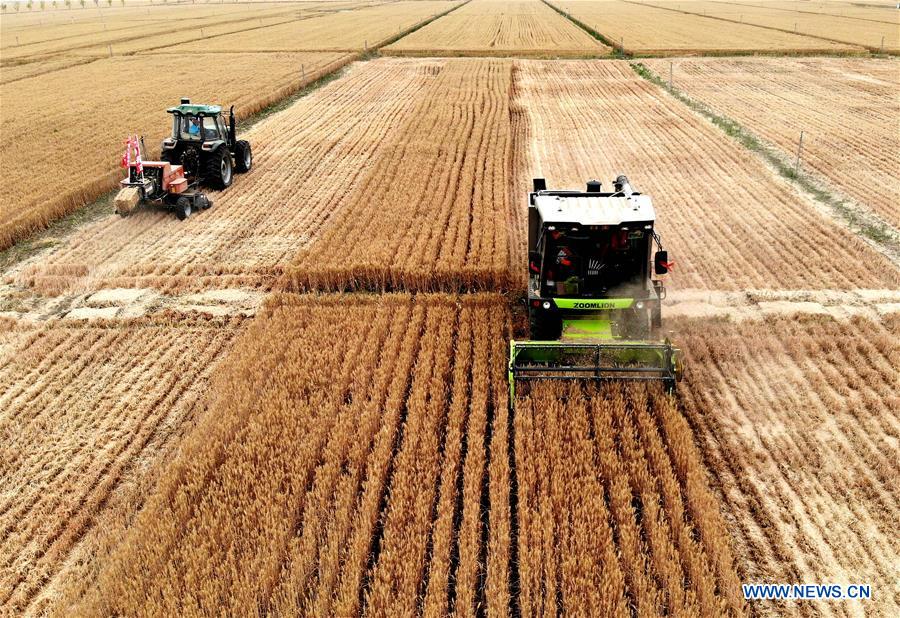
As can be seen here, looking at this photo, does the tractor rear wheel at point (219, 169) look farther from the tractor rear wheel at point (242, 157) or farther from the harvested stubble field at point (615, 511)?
the harvested stubble field at point (615, 511)

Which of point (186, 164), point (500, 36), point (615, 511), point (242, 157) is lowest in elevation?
point (615, 511)

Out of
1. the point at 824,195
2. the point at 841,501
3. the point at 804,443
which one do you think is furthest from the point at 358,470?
the point at 824,195

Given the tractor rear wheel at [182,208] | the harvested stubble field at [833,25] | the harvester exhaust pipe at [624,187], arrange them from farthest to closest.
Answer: the harvested stubble field at [833,25], the tractor rear wheel at [182,208], the harvester exhaust pipe at [624,187]

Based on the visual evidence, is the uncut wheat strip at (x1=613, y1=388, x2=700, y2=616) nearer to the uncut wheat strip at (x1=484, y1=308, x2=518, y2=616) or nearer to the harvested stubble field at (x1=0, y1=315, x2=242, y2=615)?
the uncut wheat strip at (x1=484, y1=308, x2=518, y2=616)

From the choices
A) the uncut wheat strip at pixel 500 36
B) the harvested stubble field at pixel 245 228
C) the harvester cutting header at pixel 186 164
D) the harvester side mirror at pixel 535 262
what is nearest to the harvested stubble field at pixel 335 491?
the harvester side mirror at pixel 535 262

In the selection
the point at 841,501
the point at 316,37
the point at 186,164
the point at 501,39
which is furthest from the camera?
the point at 316,37

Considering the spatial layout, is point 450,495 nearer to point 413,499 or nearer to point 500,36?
point 413,499

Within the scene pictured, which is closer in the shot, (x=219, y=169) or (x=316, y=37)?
(x=219, y=169)
